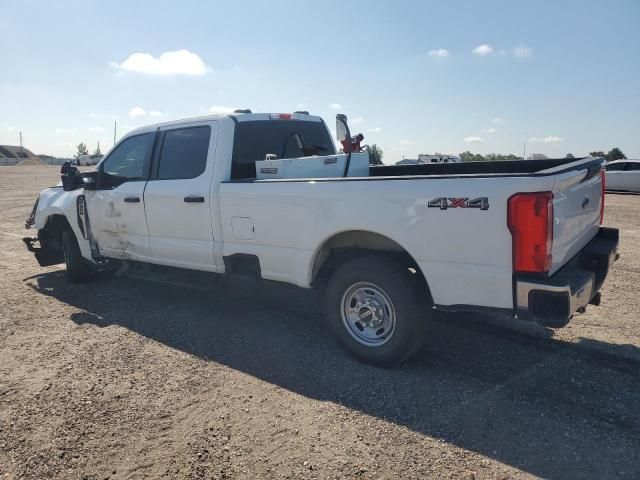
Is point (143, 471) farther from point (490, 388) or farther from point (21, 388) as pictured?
point (490, 388)

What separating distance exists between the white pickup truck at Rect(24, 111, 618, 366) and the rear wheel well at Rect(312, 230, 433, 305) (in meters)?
0.01

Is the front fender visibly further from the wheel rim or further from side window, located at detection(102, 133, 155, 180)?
the wheel rim

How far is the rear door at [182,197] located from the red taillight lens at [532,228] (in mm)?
2824

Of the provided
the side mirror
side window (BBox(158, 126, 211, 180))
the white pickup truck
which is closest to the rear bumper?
the white pickup truck

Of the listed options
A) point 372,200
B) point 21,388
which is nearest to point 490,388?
point 372,200

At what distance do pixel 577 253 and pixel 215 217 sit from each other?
3.14 metres

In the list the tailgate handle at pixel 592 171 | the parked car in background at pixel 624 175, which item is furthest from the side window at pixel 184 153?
the parked car in background at pixel 624 175

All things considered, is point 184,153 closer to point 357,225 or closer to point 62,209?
point 357,225

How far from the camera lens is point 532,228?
2973 millimetres

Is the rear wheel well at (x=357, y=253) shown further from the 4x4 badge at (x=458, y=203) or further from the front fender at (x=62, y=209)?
the front fender at (x=62, y=209)

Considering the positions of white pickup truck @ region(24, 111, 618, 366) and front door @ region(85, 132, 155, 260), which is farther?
front door @ region(85, 132, 155, 260)

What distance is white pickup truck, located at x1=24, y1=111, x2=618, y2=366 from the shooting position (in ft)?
10.1

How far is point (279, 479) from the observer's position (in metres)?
2.61

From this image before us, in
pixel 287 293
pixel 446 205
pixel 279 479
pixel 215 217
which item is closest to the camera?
pixel 279 479
